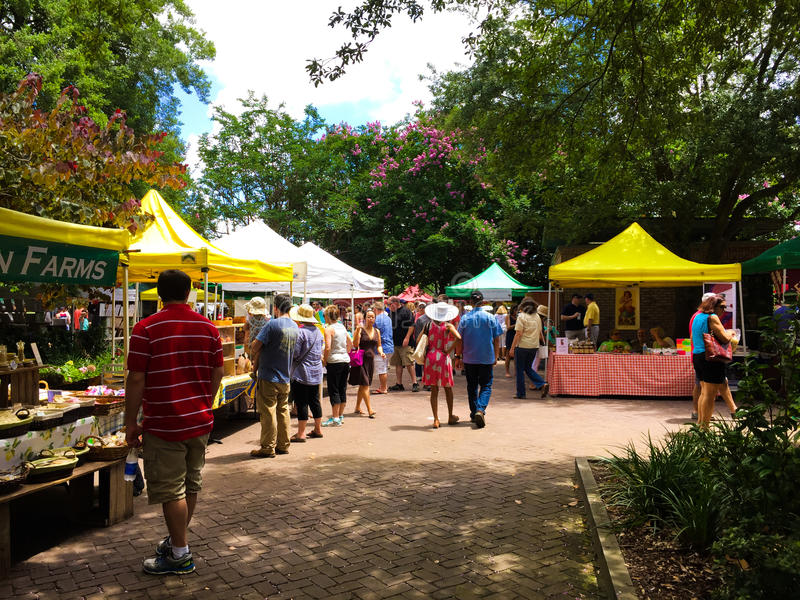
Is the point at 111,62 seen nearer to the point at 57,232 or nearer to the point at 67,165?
the point at 67,165

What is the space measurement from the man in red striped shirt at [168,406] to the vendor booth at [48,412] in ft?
2.98

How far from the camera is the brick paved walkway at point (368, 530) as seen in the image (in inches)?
161

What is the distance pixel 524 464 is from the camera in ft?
23.6

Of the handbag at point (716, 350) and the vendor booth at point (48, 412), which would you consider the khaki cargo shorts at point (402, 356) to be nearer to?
the handbag at point (716, 350)

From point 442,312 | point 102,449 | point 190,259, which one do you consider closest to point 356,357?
point 442,312

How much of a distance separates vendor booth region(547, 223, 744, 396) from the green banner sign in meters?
9.21

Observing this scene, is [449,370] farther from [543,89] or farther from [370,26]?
[370,26]

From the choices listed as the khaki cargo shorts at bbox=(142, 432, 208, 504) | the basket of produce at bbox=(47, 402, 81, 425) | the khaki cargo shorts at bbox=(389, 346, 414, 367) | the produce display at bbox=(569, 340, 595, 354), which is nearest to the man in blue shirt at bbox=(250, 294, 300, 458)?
the basket of produce at bbox=(47, 402, 81, 425)

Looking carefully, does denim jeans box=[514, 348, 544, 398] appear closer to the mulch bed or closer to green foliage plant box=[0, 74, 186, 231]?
green foliage plant box=[0, 74, 186, 231]

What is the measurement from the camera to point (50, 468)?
4566 mm

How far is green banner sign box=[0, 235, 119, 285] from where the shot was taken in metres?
4.41

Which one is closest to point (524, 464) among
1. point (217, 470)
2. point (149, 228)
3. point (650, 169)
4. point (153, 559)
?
point (217, 470)

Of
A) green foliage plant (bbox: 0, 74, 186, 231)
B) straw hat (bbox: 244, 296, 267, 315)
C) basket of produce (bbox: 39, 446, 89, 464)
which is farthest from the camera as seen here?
straw hat (bbox: 244, 296, 267, 315)

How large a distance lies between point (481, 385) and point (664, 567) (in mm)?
5480
